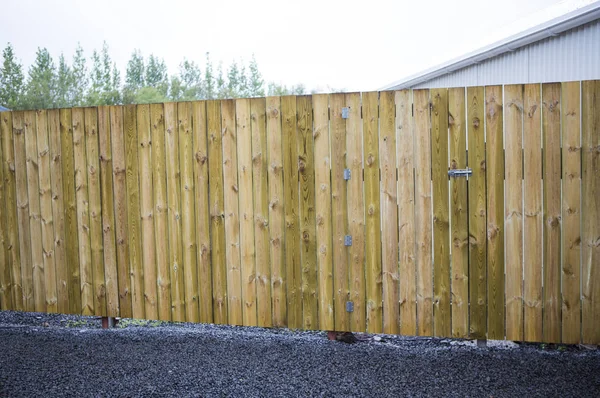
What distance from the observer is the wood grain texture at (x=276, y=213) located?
13.3ft

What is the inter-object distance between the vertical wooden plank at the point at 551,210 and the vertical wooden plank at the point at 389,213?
1.02m

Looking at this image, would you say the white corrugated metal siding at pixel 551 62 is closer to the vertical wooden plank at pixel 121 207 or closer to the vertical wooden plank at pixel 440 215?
the vertical wooden plank at pixel 440 215

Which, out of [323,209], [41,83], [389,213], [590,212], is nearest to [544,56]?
[590,212]

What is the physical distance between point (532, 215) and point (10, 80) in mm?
37989

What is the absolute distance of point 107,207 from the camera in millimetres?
4492

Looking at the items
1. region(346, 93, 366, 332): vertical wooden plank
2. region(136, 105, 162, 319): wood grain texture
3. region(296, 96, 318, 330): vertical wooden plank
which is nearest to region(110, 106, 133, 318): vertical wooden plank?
region(136, 105, 162, 319): wood grain texture

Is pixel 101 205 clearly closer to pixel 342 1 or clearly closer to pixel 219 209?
pixel 219 209

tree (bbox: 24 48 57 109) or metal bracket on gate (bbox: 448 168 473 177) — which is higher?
tree (bbox: 24 48 57 109)

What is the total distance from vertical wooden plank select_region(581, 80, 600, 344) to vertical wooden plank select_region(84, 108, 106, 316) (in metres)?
3.79

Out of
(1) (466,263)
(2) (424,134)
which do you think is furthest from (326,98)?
(1) (466,263)

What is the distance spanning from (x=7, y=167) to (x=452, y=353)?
416 centimetres

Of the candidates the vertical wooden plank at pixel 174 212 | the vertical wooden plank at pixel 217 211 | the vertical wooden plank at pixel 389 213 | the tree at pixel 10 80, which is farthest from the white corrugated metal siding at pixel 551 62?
the tree at pixel 10 80

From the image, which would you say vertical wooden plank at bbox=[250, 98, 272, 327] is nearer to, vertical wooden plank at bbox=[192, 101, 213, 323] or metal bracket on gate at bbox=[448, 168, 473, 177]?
vertical wooden plank at bbox=[192, 101, 213, 323]

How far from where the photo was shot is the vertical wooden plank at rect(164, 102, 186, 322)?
4.29m
